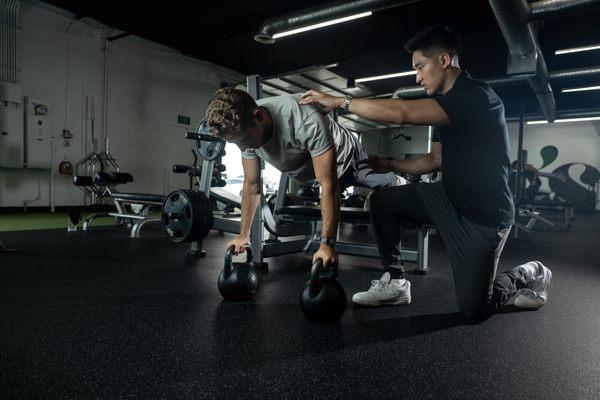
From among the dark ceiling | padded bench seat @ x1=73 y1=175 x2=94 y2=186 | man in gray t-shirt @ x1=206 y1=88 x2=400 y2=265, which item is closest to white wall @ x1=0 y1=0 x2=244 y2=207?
the dark ceiling

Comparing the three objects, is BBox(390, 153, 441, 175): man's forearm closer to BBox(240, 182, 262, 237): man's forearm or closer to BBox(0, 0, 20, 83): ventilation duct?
BBox(240, 182, 262, 237): man's forearm

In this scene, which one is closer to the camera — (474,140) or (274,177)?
(474,140)

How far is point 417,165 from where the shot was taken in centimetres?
170

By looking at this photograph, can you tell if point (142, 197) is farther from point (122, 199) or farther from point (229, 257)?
point (229, 257)

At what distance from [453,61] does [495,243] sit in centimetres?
66

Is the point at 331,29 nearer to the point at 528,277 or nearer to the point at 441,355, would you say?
the point at 528,277

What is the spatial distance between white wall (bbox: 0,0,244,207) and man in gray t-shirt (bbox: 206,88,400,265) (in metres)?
5.56

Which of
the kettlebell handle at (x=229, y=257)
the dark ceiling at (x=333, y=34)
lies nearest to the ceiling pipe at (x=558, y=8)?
the dark ceiling at (x=333, y=34)

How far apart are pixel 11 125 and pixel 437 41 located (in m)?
6.01

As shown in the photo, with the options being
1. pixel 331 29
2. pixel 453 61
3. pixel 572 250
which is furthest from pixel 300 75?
pixel 453 61

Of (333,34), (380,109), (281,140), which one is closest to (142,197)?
(281,140)

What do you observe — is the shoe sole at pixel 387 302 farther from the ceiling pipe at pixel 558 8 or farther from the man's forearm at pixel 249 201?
the ceiling pipe at pixel 558 8

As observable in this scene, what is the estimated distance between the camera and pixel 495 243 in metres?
1.35

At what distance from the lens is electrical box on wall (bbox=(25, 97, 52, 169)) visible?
219 inches
